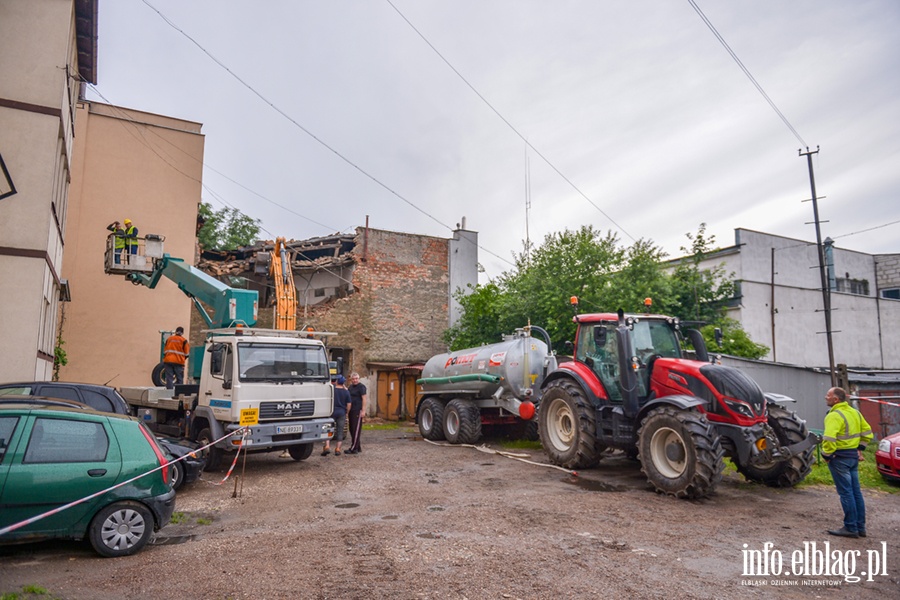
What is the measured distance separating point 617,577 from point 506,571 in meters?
0.98

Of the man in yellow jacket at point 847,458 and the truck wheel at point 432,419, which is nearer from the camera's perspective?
the man in yellow jacket at point 847,458

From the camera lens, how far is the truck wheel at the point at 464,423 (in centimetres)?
1404

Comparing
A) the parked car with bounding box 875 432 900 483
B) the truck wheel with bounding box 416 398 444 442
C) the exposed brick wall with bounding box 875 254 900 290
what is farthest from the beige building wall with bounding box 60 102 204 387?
the exposed brick wall with bounding box 875 254 900 290

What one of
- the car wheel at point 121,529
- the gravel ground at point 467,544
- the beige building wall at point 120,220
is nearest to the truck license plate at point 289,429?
the gravel ground at point 467,544

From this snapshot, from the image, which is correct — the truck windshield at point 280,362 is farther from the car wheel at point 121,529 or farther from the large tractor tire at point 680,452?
the large tractor tire at point 680,452

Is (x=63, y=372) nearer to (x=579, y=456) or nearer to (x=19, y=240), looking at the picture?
(x=19, y=240)

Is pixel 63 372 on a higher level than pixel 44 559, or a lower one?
higher

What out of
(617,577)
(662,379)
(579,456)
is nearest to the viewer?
(617,577)

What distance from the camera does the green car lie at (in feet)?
16.8

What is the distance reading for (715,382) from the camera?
8.47 m

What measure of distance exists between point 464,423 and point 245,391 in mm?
5757

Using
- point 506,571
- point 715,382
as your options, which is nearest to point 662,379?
point 715,382

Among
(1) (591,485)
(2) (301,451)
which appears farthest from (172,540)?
(1) (591,485)

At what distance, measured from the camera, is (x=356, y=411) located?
12.7 metres
